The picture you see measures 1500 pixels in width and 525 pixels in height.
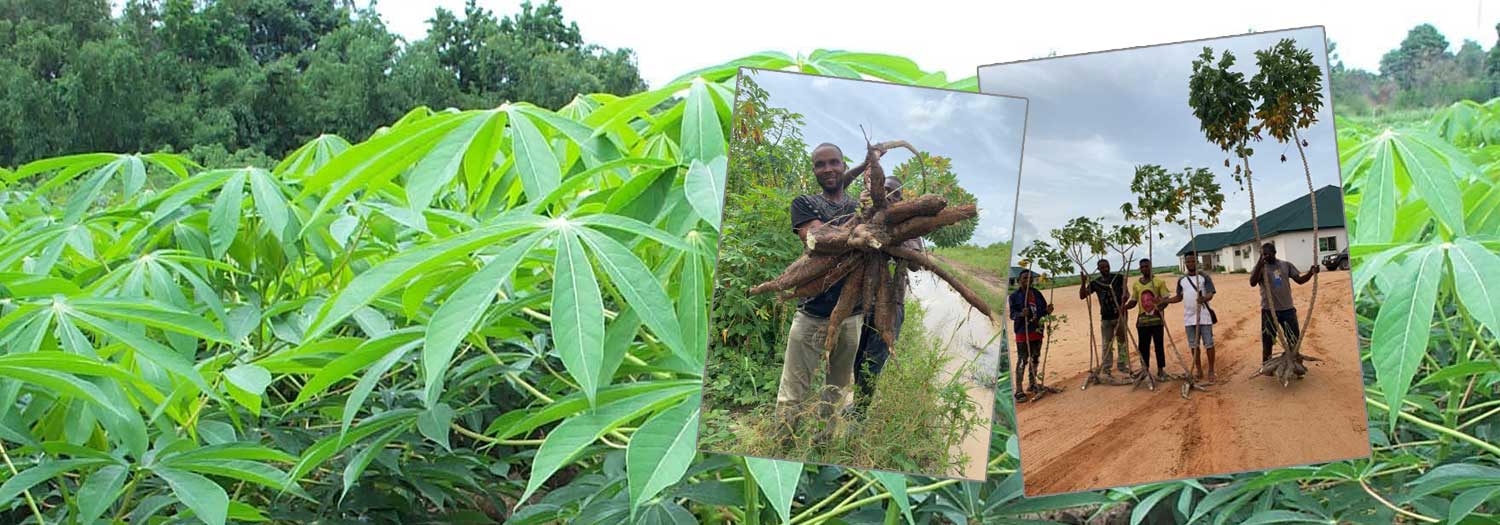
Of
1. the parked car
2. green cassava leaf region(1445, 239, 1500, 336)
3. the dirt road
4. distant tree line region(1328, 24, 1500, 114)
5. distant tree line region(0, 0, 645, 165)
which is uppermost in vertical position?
distant tree line region(0, 0, 645, 165)

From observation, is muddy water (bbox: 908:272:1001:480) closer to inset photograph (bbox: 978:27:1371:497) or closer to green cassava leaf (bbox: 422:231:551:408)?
inset photograph (bbox: 978:27:1371:497)

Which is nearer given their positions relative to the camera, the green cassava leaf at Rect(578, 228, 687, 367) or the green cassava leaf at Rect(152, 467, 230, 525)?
the green cassava leaf at Rect(578, 228, 687, 367)

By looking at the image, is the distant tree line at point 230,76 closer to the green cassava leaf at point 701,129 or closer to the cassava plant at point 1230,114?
the green cassava leaf at point 701,129

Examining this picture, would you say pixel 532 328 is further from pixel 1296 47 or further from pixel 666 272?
pixel 1296 47

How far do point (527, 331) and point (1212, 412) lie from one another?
2.84 feet

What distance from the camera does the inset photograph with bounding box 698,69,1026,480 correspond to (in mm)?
681

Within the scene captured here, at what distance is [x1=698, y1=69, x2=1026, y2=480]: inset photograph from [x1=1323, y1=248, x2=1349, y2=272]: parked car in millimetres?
220

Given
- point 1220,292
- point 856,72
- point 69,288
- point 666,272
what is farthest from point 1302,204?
point 69,288

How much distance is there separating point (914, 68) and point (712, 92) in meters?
0.35

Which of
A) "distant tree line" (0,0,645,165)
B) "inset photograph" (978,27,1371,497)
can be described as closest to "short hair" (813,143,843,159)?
"inset photograph" (978,27,1371,497)

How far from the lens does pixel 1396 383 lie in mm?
760

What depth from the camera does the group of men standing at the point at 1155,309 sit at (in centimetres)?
69

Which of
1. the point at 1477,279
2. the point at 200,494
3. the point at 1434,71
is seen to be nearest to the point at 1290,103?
the point at 1477,279

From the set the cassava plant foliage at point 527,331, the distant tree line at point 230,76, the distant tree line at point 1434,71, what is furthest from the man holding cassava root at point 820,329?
the distant tree line at point 1434,71
